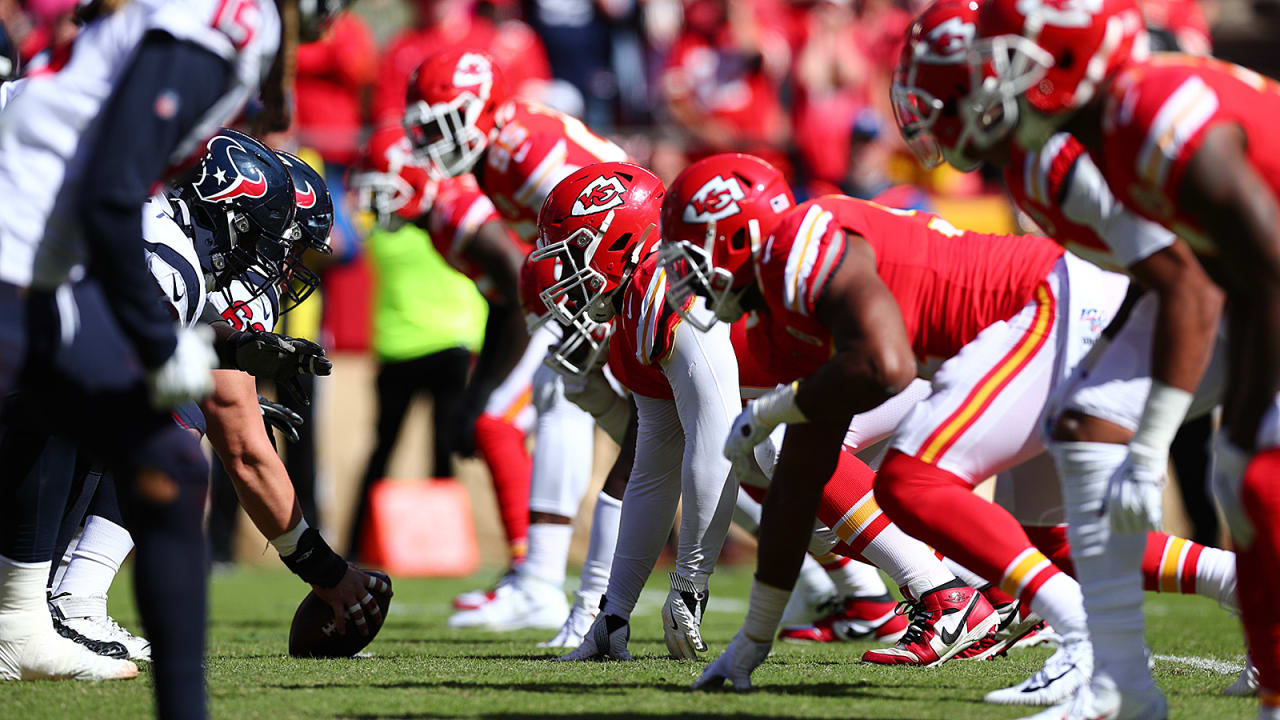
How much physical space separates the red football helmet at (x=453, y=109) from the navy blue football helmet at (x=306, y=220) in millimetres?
1400

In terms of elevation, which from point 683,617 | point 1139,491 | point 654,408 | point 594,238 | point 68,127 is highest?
point 68,127

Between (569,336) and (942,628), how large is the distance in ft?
5.02

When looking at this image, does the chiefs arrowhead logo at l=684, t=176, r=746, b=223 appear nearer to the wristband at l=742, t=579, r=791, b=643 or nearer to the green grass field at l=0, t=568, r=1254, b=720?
the wristband at l=742, t=579, r=791, b=643

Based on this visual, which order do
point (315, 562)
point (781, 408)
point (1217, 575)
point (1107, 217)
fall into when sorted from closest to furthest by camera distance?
point (1107, 217) < point (781, 408) < point (1217, 575) < point (315, 562)

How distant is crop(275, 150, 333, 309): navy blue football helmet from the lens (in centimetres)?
491

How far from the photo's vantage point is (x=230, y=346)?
4.30 m

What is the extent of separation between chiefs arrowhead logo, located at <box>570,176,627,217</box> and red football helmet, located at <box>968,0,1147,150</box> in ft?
5.85

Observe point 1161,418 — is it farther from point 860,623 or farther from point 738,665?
point 860,623

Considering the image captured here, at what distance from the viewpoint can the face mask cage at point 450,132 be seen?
6.48 metres

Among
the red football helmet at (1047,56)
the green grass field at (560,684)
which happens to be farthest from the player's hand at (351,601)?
the red football helmet at (1047,56)

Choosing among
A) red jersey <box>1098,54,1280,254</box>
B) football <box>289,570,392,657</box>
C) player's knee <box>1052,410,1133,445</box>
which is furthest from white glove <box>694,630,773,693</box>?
red jersey <box>1098,54,1280,254</box>

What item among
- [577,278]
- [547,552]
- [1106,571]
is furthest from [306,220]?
[1106,571]

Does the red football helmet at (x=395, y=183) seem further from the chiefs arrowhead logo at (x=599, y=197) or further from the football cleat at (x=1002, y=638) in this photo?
the football cleat at (x=1002, y=638)

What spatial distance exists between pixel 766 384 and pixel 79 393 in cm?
272
